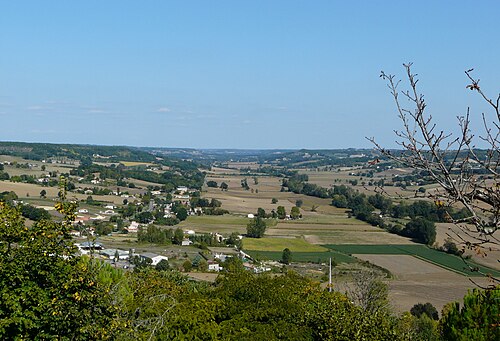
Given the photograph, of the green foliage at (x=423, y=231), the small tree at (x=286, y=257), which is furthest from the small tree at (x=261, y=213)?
the small tree at (x=286, y=257)

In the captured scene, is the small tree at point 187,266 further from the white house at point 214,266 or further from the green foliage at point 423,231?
the green foliage at point 423,231

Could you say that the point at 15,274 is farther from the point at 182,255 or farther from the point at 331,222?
the point at 331,222

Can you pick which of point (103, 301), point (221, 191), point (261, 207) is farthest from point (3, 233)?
point (221, 191)

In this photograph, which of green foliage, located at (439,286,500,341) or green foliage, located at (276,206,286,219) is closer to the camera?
green foliage, located at (439,286,500,341)

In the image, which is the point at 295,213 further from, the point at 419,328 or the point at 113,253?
the point at 419,328

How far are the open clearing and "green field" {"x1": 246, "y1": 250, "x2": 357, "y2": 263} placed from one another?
186 cm

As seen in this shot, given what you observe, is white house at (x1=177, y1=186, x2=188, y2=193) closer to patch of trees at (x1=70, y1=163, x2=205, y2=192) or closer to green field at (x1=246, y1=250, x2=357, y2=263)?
patch of trees at (x1=70, y1=163, x2=205, y2=192)

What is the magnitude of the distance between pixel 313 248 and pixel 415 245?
11.4m

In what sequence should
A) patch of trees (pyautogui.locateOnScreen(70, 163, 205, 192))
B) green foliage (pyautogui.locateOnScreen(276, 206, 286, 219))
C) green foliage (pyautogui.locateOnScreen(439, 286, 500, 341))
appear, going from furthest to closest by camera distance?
patch of trees (pyautogui.locateOnScreen(70, 163, 205, 192)) < green foliage (pyautogui.locateOnScreen(276, 206, 286, 219)) < green foliage (pyautogui.locateOnScreen(439, 286, 500, 341))

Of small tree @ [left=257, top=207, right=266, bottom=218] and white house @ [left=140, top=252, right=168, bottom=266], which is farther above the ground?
small tree @ [left=257, top=207, right=266, bottom=218]

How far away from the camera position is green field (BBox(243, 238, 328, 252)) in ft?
202

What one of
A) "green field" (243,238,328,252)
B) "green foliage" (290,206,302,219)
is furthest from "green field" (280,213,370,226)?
"green field" (243,238,328,252)

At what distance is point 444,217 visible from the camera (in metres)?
4.97

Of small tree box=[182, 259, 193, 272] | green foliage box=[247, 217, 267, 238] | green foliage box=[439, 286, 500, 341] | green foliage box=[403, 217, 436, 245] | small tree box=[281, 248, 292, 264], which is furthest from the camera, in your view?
green foliage box=[247, 217, 267, 238]
